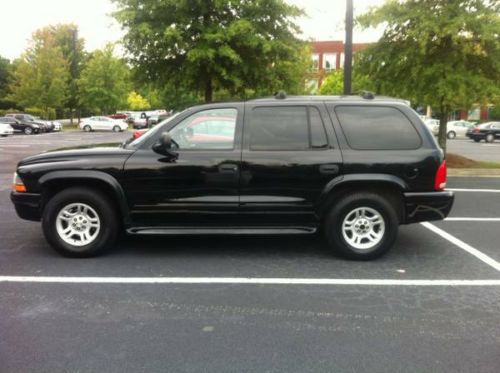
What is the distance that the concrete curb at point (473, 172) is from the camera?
40.0 feet

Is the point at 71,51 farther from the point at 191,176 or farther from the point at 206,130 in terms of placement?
the point at 191,176

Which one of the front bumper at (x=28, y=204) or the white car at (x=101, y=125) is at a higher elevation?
the white car at (x=101, y=125)

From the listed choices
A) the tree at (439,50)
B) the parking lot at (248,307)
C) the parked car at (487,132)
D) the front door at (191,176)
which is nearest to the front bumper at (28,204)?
the parking lot at (248,307)

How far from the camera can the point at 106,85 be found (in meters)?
43.2

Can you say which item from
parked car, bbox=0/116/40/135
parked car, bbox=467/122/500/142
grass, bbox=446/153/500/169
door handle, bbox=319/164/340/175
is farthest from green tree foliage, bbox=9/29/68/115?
door handle, bbox=319/164/340/175

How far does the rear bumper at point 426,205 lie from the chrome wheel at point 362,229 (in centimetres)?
35

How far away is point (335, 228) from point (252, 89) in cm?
867

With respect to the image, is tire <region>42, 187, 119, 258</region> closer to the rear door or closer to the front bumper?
the front bumper

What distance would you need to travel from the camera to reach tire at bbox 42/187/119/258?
5145mm

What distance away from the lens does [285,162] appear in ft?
16.7

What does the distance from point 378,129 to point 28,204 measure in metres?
3.96

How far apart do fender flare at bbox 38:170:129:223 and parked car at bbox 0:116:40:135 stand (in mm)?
31616

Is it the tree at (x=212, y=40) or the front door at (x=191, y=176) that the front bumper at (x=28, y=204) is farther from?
the tree at (x=212, y=40)

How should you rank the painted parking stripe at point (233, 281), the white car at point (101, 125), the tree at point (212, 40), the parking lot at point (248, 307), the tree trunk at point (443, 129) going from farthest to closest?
1. the white car at point (101, 125)
2. the tree trunk at point (443, 129)
3. the tree at point (212, 40)
4. the painted parking stripe at point (233, 281)
5. the parking lot at point (248, 307)
